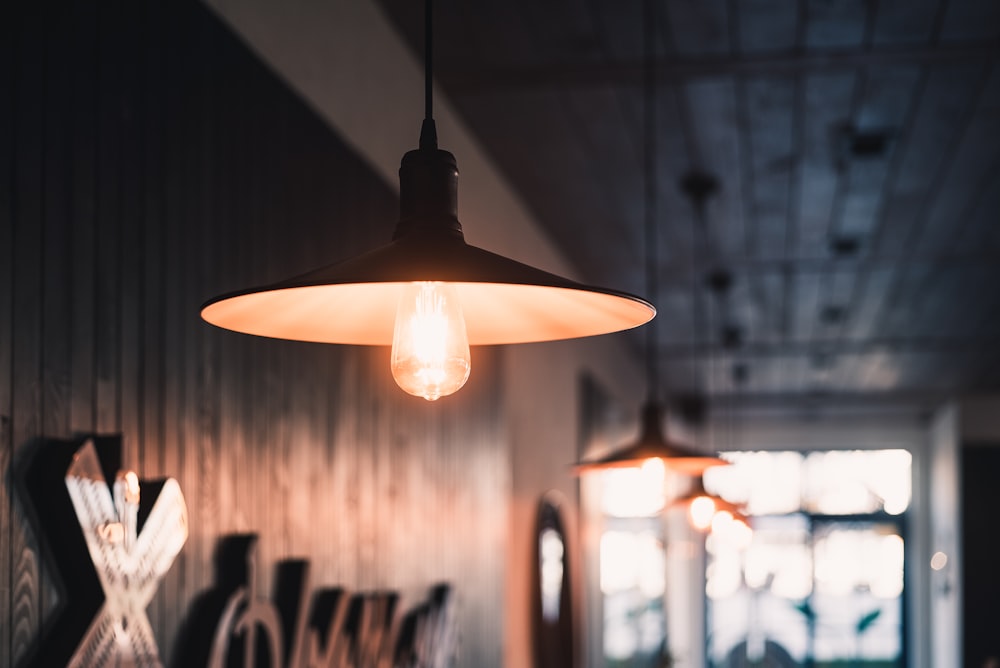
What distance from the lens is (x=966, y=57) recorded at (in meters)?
3.49

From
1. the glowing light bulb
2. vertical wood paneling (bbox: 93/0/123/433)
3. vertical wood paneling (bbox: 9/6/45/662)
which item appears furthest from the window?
vertical wood paneling (bbox: 9/6/45/662)

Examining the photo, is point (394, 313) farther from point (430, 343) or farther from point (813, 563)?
point (813, 563)

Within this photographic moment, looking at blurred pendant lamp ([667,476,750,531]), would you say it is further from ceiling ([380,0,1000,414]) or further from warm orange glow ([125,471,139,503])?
warm orange glow ([125,471,139,503])

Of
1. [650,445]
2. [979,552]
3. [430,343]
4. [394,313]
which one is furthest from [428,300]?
[979,552]

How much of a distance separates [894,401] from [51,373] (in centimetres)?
1182

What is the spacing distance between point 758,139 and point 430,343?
10.7ft

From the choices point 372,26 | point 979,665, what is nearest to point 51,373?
point 372,26

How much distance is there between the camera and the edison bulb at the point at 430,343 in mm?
1157

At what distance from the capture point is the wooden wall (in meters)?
1.57

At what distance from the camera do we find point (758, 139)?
13.8ft

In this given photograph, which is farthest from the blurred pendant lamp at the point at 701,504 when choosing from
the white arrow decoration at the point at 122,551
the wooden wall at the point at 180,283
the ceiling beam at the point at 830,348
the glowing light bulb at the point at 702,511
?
the white arrow decoration at the point at 122,551

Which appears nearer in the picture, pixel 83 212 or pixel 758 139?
pixel 83 212

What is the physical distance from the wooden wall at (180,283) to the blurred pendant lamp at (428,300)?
0.46 meters

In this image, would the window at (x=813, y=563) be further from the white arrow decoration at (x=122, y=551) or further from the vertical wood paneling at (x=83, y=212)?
the vertical wood paneling at (x=83, y=212)
